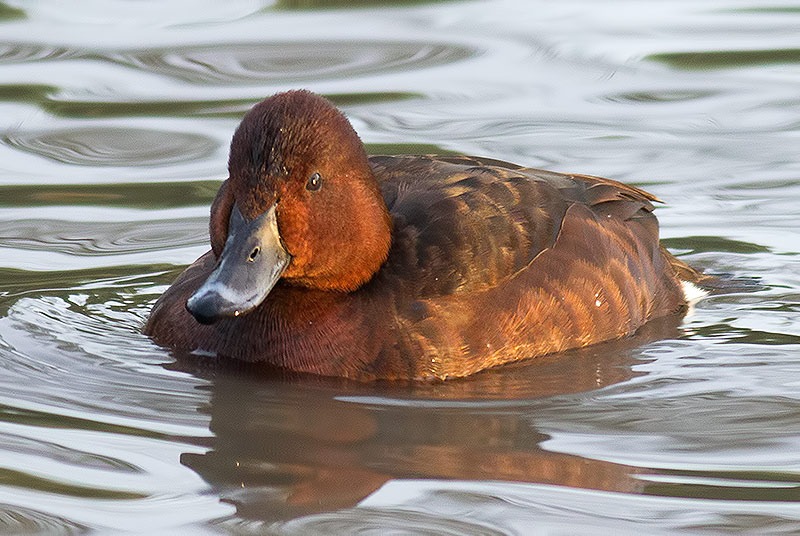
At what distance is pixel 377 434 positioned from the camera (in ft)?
17.6

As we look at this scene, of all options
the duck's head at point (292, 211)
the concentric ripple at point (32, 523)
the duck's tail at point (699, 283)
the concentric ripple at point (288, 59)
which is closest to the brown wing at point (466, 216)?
the duck's head at point (292, 211)

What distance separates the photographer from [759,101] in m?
9.65

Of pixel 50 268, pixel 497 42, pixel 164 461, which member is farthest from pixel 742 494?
pixel 497 42

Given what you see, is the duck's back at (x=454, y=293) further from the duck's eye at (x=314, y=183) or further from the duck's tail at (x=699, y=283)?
the duck's tail at (x=699, y=283)

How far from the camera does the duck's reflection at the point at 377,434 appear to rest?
4879mm

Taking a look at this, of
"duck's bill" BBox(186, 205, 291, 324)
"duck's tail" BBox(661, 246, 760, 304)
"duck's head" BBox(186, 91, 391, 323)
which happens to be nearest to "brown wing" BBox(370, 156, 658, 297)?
"duck's head" BBox(186, 91, 391, 323)

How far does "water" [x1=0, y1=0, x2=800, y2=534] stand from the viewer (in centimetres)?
477

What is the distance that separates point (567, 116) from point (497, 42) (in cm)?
149

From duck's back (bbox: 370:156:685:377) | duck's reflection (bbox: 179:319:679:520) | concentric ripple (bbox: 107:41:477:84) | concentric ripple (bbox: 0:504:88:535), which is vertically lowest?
concentric ripple (bbox: 0:504:88:535)

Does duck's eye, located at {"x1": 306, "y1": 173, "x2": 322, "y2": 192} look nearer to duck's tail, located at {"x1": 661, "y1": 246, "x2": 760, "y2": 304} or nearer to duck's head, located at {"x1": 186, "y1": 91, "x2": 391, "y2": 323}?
duck's head, located at {"x1": 186, "y1": 91, "x2": 391, "y2": 323}

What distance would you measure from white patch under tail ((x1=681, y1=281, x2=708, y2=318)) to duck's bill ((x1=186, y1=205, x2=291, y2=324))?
229cm

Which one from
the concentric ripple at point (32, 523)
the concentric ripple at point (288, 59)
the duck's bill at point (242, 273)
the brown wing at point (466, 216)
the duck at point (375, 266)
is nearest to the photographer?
the concentric ripple at point (32, 523)

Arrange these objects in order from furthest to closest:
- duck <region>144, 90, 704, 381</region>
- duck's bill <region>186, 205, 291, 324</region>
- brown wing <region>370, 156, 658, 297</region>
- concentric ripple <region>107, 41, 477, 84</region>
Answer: concentric ripple <region>107, 41, 477, 84</region> → brown wing <region>370, 156, 658, 297</region> → duck <region>144, 90, 704, 381</region> → duck's bill <region>186, 205, 291, 324</region>

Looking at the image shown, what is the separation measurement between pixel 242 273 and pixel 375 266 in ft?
1.95
